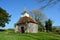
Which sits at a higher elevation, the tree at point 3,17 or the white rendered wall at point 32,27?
the tree at point 3,17

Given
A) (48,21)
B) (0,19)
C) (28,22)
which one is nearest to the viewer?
(28,22)

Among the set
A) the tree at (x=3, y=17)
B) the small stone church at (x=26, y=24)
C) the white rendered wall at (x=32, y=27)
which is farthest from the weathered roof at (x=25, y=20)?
the tree at (x=3, y=17)

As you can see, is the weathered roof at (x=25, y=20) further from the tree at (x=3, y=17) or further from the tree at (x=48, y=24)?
the tree at (x=48, y=24)

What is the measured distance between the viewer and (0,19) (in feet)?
183

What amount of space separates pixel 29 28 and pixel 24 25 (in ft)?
5.55

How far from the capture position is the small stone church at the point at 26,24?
145ft

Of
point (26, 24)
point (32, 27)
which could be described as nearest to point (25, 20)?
point (26, 24)

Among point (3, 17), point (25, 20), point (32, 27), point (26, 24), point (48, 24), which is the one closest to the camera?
point (26, 24)

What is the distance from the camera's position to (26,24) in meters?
44.3

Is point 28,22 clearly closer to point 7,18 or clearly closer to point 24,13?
point 24,13

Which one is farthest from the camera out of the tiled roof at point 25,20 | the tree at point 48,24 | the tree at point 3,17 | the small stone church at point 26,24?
the tree at point 48,24

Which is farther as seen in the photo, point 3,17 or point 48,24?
point 48,24

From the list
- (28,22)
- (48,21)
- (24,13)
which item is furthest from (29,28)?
(48,21)

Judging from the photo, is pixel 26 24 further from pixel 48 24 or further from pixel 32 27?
pixel 48 24
